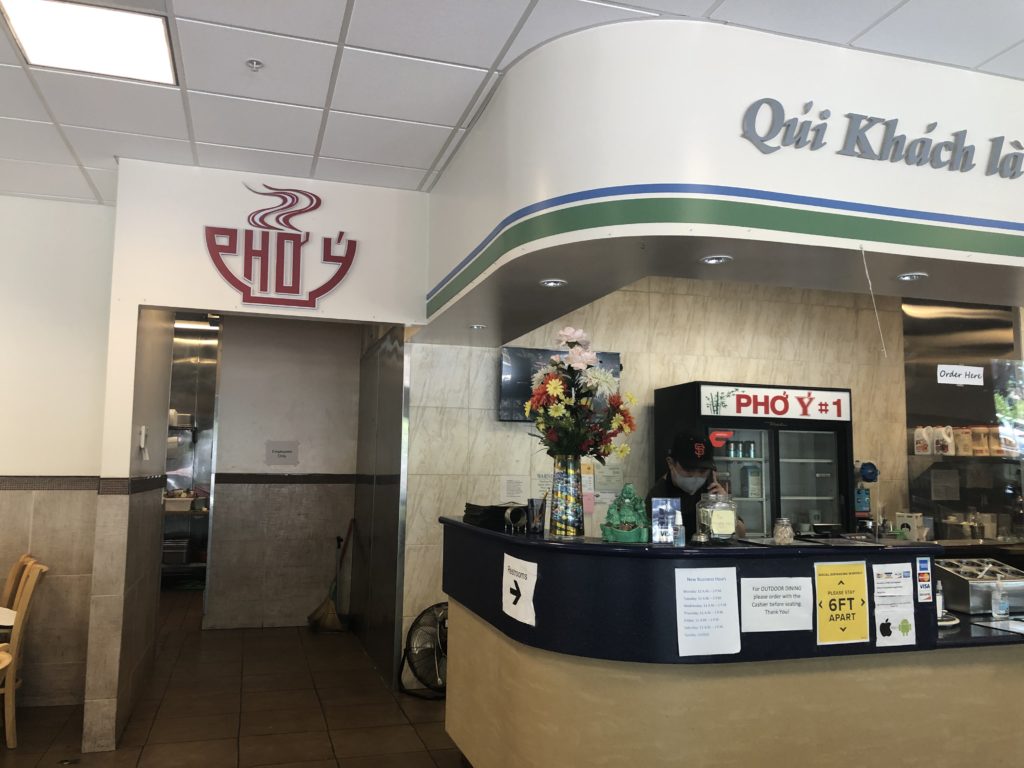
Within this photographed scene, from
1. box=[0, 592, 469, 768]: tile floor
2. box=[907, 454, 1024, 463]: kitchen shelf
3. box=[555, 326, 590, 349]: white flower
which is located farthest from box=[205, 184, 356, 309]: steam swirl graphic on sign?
box=[907, 454, 1024, 463]: kitchen shelf

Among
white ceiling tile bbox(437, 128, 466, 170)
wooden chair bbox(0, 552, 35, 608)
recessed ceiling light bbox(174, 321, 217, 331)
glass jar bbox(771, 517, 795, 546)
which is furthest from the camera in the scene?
recessed ceiling light bbox(174, 321, 217, 331)

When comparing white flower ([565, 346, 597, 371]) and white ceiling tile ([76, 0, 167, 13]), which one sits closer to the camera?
white ceiling tile ([76, 0, 167, 13])

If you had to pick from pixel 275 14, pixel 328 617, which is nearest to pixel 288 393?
pixel 328 617

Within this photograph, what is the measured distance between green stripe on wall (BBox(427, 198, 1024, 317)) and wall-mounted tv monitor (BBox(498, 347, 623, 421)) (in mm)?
2099

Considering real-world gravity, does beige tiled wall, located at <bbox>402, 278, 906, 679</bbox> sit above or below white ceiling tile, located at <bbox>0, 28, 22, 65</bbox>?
below

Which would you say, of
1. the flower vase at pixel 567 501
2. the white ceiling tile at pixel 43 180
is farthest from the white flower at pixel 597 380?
the white ceiling tile at pixel 43 180

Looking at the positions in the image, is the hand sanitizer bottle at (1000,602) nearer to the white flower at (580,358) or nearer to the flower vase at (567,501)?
the flower vase at (567,501)

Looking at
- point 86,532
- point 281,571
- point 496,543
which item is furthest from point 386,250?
point 281,571

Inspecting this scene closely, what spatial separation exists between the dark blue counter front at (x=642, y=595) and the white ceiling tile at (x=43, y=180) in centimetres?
397

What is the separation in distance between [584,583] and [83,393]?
13.7 feet

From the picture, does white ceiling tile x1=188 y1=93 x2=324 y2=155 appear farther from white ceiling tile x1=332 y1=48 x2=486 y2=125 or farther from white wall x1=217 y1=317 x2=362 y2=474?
white wall x1=217 y1=317 x2=362 y2=474

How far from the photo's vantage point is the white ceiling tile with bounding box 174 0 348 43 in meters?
3.29

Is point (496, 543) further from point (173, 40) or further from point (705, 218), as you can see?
point (173, 40)

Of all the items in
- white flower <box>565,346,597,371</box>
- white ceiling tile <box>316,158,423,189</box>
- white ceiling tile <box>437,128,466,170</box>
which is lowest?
white flower <box>565,346,597,371</box>
